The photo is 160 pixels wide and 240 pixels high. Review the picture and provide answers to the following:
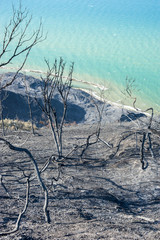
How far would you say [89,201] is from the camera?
6.25 m

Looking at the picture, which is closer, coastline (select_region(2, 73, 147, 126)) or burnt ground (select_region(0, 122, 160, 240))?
burnt ground (select_region(0, 122, 160, 240))

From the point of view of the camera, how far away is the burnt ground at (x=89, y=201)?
4.45 meters

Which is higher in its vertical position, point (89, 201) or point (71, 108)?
point (71, 108)

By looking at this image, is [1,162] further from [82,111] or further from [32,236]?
[82,111]

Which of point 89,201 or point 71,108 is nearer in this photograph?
point 89,201

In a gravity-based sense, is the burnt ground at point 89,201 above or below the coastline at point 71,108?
below

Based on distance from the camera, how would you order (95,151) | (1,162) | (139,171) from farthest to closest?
(95,151)
(1,162)
(139,171)

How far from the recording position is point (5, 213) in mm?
5324

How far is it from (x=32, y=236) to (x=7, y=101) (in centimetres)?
2480

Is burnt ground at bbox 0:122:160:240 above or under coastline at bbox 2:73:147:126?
under

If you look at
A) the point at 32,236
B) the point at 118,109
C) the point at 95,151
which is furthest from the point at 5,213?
the point at 118,109

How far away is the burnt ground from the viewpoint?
14.6 ft

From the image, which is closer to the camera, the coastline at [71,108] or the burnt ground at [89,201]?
the burnt ground at [89,201]

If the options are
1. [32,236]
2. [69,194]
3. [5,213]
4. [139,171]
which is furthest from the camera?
[139,171]
